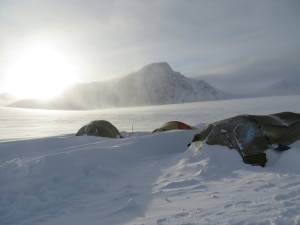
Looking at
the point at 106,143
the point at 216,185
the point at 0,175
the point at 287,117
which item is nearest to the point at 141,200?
the point at 216,185

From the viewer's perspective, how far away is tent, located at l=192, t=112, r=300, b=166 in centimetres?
687

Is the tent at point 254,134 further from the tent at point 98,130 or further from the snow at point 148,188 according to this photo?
the tent at point 98,130

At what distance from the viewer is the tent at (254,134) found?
6.87m

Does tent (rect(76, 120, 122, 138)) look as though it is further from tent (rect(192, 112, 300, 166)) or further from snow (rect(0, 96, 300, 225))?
tent (rect(192, 112, 300, 166))

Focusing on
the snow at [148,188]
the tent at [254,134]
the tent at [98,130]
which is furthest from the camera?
the tent at [98,130]

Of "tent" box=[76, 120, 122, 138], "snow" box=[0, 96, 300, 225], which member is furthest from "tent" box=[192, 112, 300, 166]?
"tent" box=[76, 120, 122, 138]

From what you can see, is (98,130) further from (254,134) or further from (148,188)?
(148,188)

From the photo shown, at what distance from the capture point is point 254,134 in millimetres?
7277

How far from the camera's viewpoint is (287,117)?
8.20m

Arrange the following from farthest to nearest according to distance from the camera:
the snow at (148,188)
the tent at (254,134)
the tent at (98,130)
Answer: the tent at (98,130), the tent at (254,134), the snow at (148,188)

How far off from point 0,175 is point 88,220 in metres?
2.71

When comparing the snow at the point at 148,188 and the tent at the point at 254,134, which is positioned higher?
the tent at the point at 254,134

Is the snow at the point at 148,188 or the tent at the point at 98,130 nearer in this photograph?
the snow at the point at 148,188

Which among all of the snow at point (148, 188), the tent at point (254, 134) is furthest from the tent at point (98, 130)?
the tent at point (254, 134)
